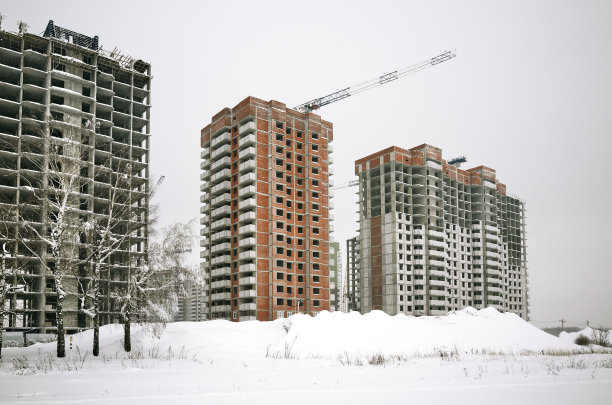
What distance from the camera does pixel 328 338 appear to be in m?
38.3

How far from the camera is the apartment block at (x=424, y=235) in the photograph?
413ft

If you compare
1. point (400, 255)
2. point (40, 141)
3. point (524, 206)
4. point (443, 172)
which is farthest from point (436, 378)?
point (524, 206)

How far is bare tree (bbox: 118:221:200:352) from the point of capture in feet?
116

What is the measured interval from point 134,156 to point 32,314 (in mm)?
34949

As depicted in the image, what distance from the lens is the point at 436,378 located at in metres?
19.8

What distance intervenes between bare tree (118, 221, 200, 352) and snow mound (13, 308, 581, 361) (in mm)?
2048

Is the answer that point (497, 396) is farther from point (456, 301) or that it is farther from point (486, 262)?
point (486, 262)

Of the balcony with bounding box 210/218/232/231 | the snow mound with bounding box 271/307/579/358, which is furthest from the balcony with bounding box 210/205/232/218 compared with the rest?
the snow mound with bounding box 271/307/579/358

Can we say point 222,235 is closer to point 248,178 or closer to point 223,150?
point 248,178

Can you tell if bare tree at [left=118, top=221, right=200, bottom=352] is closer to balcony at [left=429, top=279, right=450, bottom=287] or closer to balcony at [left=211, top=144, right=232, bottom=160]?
balcony at [left=211, top=144, right=232, bottom=160]

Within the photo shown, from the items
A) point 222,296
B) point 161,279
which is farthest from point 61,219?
point 222,296

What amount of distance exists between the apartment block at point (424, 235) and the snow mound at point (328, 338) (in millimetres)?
73407

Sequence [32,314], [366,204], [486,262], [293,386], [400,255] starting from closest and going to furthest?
[293,386] < [32,314] < [400,255] < [366,204] < [486,262]

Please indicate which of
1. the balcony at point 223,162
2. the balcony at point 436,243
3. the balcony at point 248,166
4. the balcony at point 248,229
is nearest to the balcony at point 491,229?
the balcony at point 436,243
